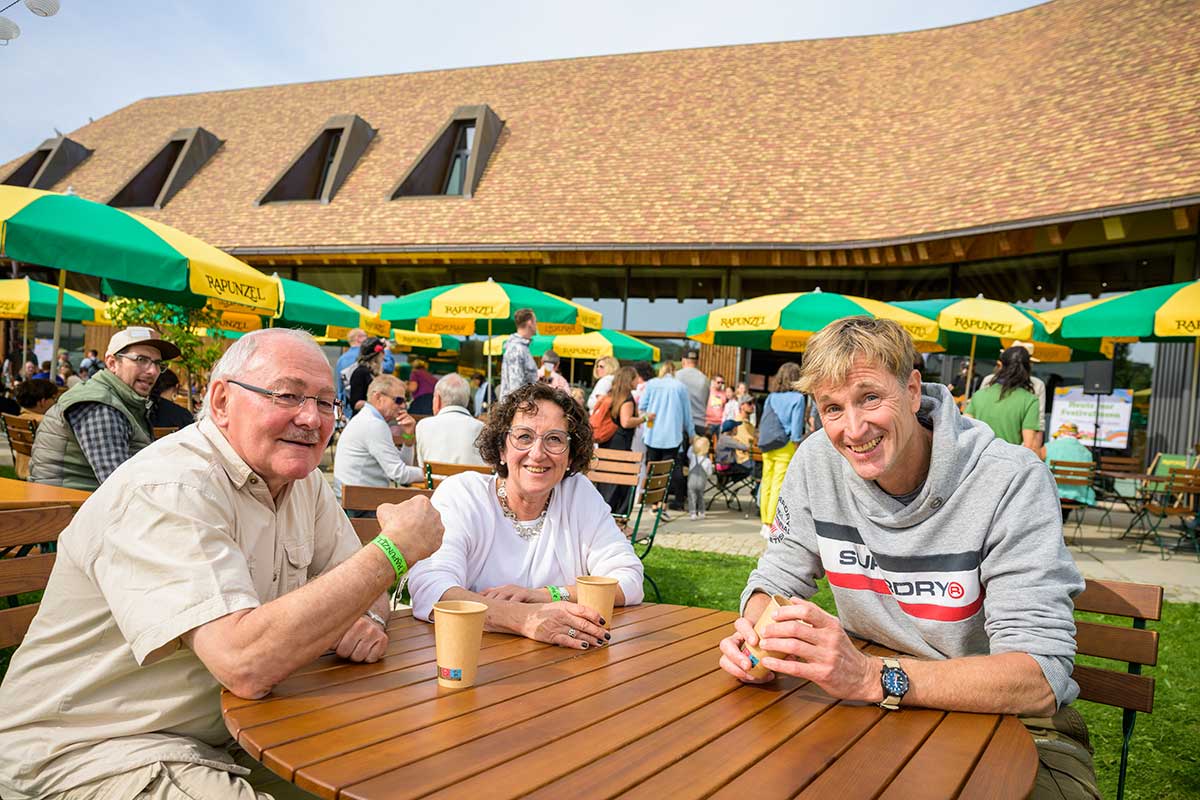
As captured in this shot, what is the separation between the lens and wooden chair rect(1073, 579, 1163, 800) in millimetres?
2236

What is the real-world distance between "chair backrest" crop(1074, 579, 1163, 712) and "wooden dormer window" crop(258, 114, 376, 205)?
1963cm

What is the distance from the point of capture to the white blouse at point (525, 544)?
8.71 feet

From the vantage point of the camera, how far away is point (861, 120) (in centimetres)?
1738

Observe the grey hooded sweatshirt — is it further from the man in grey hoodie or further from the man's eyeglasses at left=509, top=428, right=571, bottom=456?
the man's eyeglasses at left=509, top=428, right=571, bottom=456

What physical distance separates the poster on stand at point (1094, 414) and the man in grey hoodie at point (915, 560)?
Answer: 12791 millimetres

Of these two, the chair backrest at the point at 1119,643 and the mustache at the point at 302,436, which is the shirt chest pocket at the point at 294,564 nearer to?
the mustache at the point at 302,436

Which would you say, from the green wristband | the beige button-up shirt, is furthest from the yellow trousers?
the beige button-up shirt

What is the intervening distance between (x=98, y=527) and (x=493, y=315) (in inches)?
307

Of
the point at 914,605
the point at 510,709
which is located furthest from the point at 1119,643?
the point at 510,709

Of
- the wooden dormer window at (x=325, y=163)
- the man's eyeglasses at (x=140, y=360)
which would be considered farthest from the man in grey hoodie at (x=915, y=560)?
the wooden dormer window at (x=325, y=163)

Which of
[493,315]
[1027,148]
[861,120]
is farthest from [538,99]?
[493,315]

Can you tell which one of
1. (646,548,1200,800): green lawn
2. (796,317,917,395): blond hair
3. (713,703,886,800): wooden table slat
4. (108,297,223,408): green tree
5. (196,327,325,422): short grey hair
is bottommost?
(646,548,1200,800): green lawn

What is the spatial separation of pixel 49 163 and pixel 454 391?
77.9 ft

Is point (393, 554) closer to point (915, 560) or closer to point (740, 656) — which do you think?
point (740, 656)
